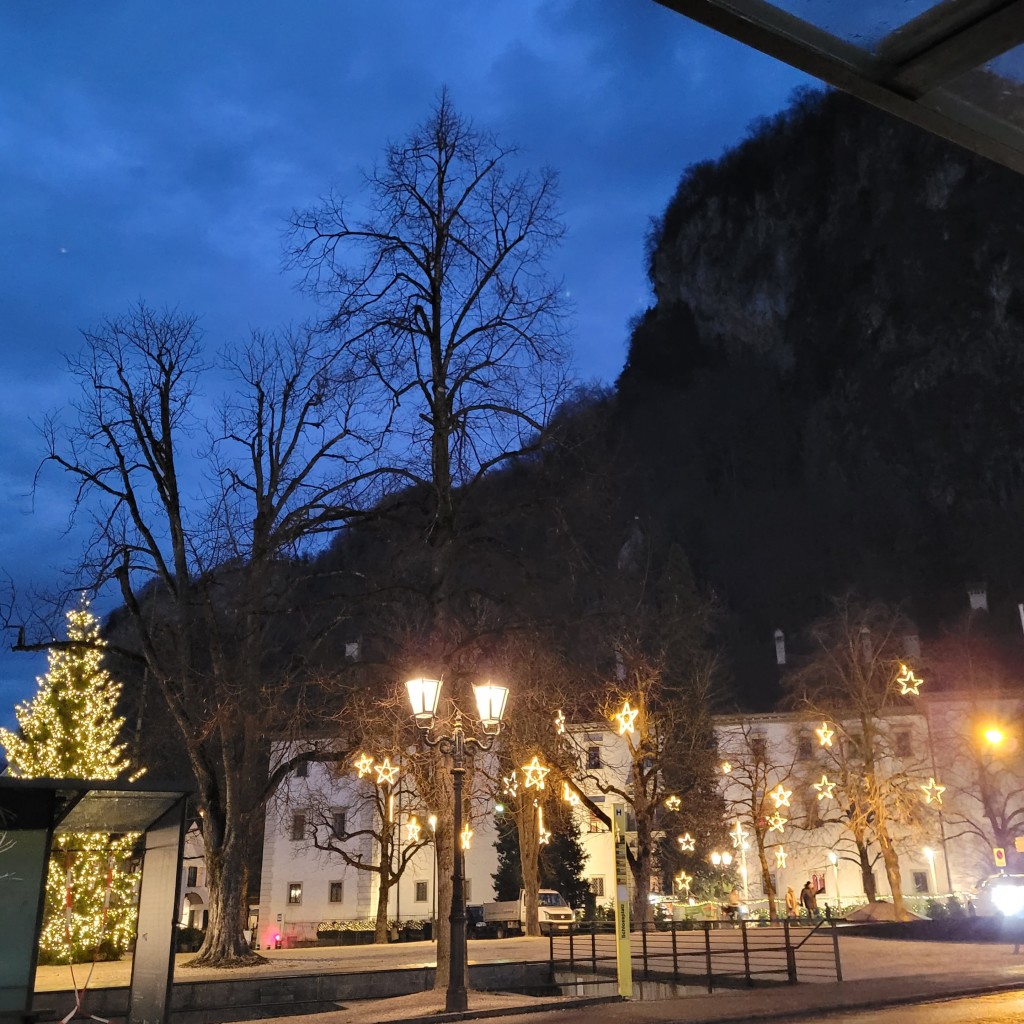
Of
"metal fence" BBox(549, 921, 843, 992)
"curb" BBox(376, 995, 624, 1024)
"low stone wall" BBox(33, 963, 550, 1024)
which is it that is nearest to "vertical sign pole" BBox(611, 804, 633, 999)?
"curb" BBox(376, 995, 624, 1024)

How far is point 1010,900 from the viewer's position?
31672 mm

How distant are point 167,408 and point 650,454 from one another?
10492cm

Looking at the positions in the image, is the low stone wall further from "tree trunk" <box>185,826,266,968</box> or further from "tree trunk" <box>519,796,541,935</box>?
"tree trunk" <box>519,796,541,935</box>

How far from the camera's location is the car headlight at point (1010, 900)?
3109cm

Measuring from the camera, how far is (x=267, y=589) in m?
24.8

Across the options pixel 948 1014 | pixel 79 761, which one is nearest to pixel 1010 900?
pixel 948 1014

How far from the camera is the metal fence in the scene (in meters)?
18.4

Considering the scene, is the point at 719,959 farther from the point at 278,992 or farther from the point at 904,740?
the point at 904,740

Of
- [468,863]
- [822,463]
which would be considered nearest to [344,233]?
[468,863]

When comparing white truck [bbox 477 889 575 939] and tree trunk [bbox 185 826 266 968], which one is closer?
tree trunk [bbox 185 826 266 968]

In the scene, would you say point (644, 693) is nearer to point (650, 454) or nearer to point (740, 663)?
point (740, 663)

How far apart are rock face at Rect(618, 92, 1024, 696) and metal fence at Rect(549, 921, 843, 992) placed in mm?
58933

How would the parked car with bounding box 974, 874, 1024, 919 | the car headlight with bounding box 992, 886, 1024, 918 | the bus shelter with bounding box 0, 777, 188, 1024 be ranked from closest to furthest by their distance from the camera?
the bus shelter with bounding box 0, 777, 188, 1024
the parked car with bounding box 974, 874, 1024, 919
the car headlight with bounding box 992, 886, 1024, 918

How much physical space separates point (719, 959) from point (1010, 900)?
47.9 ft
